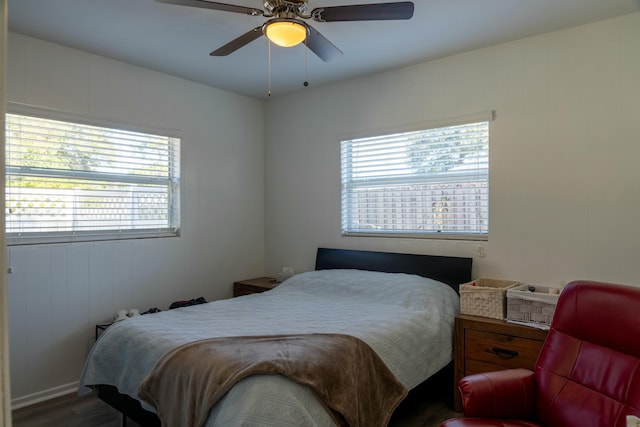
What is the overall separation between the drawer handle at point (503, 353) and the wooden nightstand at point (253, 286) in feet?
7.07

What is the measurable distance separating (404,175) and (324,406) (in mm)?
2387

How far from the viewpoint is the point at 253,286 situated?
425 centimetres

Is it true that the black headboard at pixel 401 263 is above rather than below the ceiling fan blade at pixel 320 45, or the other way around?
below

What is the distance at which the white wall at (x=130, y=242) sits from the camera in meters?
3.06

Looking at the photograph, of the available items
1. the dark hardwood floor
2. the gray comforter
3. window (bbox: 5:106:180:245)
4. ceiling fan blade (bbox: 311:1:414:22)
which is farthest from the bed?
ceiling fan blade (bbox: 311:1:414:22)

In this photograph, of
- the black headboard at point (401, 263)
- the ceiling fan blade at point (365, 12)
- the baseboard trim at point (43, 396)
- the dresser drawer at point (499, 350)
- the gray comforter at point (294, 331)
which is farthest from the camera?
the black headboard at point (401, 263)

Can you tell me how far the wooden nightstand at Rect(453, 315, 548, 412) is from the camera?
2602 millimetres

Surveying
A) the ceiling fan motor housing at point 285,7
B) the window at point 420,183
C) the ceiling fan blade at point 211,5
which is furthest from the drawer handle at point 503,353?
the ceiling fan blade at point 211,5

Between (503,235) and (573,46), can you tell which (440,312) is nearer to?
(503,235)

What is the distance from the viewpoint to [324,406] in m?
1.84

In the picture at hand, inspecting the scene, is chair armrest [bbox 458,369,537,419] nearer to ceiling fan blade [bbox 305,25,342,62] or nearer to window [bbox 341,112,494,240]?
window [bbox 341,112,494,240]

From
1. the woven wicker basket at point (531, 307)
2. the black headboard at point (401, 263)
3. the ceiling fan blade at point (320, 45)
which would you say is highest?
the ceiling fan blade at point (320, 45)

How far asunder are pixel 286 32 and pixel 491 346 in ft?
7.47

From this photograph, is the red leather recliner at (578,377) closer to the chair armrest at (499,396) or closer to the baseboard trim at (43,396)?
the chair armrest at (499,396)
